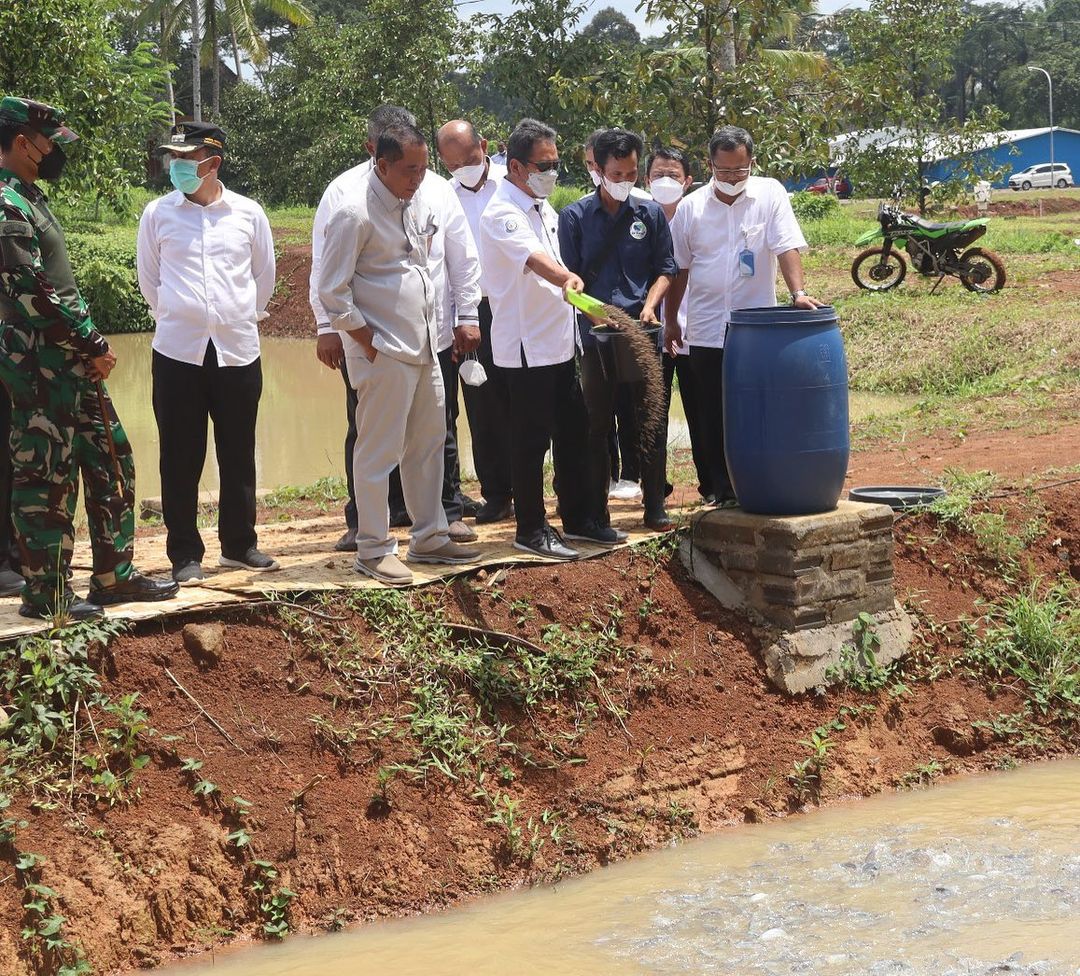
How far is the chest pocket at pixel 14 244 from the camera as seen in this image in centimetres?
473

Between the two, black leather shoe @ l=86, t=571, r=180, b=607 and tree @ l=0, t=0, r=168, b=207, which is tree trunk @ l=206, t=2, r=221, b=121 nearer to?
tree @ l=0, t=0, r=168, b=207

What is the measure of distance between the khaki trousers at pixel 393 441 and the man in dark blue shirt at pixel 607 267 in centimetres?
81

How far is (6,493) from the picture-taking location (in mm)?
5547

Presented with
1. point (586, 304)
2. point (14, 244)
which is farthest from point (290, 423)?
point (14, 244)

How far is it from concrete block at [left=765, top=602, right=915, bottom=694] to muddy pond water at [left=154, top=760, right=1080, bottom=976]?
601 mm

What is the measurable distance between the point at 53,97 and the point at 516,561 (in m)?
9.01

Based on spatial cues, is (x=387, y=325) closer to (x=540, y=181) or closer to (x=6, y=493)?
(x=540, y=181)

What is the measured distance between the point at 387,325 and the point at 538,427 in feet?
2.90

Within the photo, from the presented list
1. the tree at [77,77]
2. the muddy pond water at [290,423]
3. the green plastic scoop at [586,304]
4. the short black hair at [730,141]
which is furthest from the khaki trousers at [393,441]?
the tree at [77,77]

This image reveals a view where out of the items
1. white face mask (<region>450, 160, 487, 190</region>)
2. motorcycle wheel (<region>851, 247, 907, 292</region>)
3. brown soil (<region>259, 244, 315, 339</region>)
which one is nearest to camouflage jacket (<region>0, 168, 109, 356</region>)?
white face mask (<region>450, 160, 487, 190</region>)

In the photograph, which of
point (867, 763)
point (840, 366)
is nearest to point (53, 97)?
point (840, 366)

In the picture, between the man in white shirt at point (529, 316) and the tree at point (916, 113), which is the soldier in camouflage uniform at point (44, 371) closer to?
the man in white shirt at point (529, 316)

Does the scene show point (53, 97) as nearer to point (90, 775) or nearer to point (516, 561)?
point (516, 561)

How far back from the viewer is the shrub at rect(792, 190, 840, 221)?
99.3 feet
